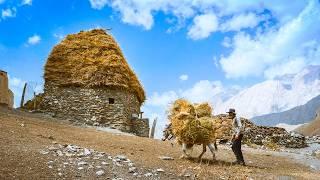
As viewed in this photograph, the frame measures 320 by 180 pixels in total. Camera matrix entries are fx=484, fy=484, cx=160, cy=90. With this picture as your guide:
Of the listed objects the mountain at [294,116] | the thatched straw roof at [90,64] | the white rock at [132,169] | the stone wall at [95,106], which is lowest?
the white rock at [132,169]

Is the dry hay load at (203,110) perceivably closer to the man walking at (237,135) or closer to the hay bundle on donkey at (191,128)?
the hay bundle on donkey at (191,128)

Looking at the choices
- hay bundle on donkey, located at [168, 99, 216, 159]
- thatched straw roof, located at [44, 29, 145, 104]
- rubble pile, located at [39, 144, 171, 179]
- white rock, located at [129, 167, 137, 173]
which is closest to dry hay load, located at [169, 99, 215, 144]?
hay bundle on donkey, located at [168, 99, 216, 159]

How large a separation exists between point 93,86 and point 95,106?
4.74 ft

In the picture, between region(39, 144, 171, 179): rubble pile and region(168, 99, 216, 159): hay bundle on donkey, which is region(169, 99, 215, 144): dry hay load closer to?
region(168, 99, 216, 159): hay bundle on donkey

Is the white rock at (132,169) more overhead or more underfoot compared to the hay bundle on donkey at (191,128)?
more underfoot

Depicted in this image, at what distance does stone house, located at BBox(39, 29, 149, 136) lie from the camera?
3309 centimetres

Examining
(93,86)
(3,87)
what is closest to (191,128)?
(93,86)

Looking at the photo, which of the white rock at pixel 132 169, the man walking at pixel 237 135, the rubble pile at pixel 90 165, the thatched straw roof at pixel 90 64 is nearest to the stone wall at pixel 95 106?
the thatched straw roof at pixel 90 64

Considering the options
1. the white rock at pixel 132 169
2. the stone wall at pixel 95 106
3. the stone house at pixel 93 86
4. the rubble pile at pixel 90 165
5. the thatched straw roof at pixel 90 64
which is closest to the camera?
the rubble pile at pixel 90 165

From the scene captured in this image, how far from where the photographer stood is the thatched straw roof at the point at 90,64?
3378 cm

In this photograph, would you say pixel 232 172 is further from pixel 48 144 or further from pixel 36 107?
pixel 36 107

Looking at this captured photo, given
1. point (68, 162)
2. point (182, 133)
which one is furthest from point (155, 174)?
point (182, 133)

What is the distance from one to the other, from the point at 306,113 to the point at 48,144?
419ft

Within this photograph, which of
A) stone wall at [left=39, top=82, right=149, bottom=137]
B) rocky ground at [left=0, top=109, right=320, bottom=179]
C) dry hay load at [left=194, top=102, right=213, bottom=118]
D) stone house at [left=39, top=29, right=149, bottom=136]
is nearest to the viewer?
rocky ground at [left=0, top=109, right=320, bottom=179]
